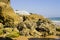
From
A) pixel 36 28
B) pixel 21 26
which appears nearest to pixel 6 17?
pixel 21 26

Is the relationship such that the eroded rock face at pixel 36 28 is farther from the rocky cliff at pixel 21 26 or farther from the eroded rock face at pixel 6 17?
the eroded rock face at pixel 6 17

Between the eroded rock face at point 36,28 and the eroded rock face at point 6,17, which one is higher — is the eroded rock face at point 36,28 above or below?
below

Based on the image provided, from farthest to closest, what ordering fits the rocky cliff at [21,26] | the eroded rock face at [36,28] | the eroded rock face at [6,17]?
the eroded rock face at [6,17]
the eroded rock face at [36,28]
the rocky cliff at [21,26]

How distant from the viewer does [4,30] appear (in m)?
36.6

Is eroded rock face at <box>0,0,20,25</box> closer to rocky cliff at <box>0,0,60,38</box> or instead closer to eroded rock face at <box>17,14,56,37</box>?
rocky cliff at <box>0,0,60,38</box>

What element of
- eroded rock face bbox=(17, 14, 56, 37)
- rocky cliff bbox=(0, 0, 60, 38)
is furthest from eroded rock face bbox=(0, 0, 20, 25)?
eroded rock face bbox=(17, 14, 56, 37)

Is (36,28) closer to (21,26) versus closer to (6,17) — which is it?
(21,26)

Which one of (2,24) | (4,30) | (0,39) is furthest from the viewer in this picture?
(2,24)

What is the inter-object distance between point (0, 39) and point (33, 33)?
28.0ft

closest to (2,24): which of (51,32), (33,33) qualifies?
(33,33)

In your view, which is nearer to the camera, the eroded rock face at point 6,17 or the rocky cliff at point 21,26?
the rocky cliff at point 21,26

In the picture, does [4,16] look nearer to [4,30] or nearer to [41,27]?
[4,30]

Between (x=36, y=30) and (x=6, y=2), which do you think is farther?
(x=6, y=2)

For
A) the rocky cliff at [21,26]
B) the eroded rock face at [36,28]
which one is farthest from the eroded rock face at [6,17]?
the eroded rock face at [36,28]
